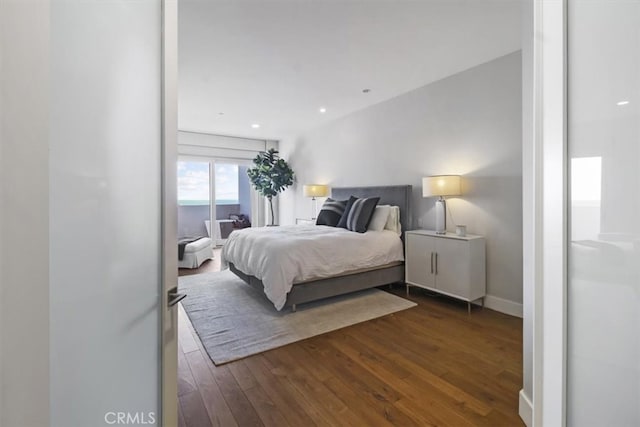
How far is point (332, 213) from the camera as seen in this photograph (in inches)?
172

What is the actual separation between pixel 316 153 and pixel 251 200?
2356mm

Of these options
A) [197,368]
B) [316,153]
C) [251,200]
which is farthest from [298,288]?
[251,200]

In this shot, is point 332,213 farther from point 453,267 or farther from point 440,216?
point 453,267

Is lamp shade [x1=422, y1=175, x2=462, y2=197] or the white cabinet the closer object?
the white cabinet

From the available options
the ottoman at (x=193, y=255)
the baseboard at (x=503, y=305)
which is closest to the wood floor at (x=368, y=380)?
the baseboard at (x=503, y=305)

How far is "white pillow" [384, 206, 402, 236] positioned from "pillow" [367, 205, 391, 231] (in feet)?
0.17

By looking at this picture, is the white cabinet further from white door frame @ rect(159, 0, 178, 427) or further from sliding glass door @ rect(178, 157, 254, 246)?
sliding glass door @ rect(178, 157, 254, 246)

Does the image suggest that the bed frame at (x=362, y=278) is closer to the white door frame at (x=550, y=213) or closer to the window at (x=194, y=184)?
the white door frame at (x=550, y=213)

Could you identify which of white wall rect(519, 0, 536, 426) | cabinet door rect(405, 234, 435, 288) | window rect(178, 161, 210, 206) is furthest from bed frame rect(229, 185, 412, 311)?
window rect(178, 161, 210, 206)

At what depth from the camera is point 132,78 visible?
859mm

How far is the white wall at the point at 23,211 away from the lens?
1.38 feet

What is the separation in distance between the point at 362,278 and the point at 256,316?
132cm

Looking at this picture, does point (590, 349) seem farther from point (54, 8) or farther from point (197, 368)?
point (197, 368)

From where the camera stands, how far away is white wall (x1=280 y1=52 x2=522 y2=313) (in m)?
2.90
